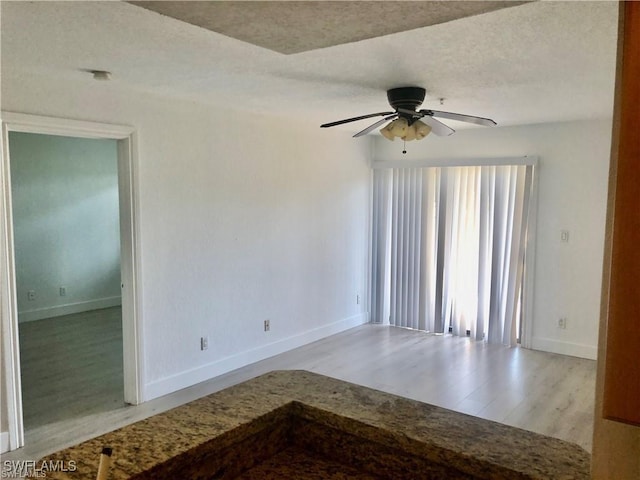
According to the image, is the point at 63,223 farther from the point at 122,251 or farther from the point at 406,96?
the point at 406,96

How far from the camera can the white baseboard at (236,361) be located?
4.04 metres

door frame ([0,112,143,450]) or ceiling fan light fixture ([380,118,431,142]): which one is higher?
ceiling fan light fixture ([380,118,431,142])

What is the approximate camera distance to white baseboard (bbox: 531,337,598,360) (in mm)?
5066

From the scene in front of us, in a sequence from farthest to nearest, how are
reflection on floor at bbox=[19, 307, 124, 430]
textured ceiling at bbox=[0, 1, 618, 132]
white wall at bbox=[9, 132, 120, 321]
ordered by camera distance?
white wall at bbox=[9, 132, 120, 321]
reflection on floor at bbox=[19, 307, 124, 430]
textured ceiling at bbox=[0, 1, 618, 132]

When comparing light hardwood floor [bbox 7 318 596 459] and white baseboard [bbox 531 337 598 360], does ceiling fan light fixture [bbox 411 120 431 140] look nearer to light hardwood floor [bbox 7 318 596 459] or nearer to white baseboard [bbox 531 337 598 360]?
light hardwood floor [bbox 7 318 596 459]

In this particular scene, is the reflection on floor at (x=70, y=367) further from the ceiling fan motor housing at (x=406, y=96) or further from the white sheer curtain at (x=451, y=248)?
the white sheer curtain at (x=451, y=248)

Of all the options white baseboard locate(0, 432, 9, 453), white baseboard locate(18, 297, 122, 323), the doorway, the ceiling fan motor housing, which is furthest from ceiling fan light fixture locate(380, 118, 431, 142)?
white baseboard locate(18, 297, 122, 323)

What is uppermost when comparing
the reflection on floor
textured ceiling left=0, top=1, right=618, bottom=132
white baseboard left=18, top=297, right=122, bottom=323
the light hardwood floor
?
textured ceiling left=0, top=1, right=618, bottom=132

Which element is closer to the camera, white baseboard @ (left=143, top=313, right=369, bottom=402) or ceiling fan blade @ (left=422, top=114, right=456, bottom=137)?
ceiling fan blade @ (left=422, top=114, right=456, bottom=137)

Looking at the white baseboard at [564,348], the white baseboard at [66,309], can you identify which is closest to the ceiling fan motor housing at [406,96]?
the white baseboard at [564,348]

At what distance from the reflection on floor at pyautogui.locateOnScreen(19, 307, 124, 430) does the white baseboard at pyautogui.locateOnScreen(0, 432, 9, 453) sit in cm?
30

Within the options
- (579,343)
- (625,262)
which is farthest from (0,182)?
(579,343)

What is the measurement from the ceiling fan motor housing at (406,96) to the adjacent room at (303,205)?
0.04 meters

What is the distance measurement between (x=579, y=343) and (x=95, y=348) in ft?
16.4
